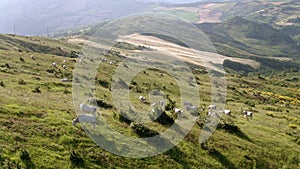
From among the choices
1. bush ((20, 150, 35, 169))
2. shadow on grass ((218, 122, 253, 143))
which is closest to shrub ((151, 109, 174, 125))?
shadow on grass ((218, 122, 253, 143))

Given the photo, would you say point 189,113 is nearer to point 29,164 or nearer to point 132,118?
point 132,118

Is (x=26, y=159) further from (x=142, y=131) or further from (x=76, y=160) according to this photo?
(x=142, y=131)

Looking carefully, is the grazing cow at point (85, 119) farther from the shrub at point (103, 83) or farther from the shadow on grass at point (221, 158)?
the shrub at point (103, 83)

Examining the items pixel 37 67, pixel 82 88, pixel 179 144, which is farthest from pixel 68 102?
pixel 37 67

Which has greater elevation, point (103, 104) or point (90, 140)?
point (90, 140)

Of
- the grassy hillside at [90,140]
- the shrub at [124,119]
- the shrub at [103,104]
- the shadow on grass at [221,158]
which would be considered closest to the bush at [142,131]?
the grassy hillside at [90,140]

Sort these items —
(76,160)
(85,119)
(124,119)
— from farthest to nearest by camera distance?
(124,119), (85,119), (76,160)

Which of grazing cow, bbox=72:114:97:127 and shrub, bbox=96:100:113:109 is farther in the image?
shrub, bbox=96:100:113:109

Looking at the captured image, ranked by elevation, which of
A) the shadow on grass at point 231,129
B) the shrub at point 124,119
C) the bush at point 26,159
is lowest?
the shadow on grass at point 231,129

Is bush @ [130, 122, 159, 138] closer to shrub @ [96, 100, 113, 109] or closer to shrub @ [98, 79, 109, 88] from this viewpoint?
shrub @ [96, 100, 113, 109]

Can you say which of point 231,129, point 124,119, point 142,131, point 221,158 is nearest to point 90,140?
point 142,131

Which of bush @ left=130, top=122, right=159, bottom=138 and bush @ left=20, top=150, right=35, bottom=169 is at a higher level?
bush @ left=20, top=150, right=35, bottom=169

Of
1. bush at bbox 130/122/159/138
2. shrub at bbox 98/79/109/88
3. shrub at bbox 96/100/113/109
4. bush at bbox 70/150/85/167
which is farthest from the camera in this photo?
shrub at bbox 98/79/109/88
